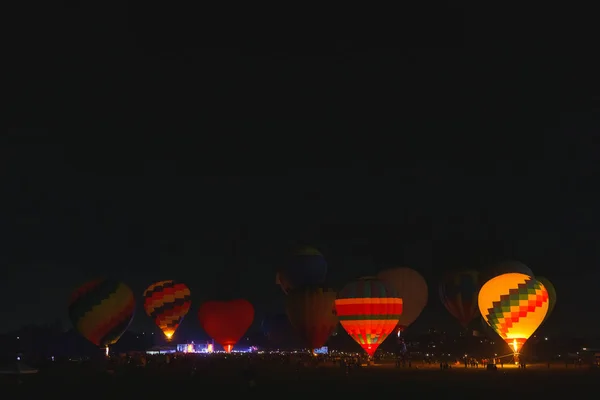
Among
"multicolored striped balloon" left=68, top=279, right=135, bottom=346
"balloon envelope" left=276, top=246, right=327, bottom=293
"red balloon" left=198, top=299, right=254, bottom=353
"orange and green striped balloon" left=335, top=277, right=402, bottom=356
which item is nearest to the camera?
"orange and green striped balloon" left=335, top=277, right=402, bottom=356

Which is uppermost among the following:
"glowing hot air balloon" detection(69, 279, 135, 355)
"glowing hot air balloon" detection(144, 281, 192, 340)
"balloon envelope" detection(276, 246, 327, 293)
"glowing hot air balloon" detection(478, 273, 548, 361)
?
"balloon envelope" detection(276, 246, 327, 293)

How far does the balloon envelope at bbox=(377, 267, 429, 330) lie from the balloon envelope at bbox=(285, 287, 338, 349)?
7991mm

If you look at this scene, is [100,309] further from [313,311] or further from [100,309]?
[313,311]

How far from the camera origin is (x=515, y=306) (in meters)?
52.8

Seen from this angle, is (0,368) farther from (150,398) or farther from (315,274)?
(315,274)

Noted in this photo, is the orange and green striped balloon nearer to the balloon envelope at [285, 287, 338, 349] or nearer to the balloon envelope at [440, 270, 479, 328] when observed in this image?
the balloon envelope at [285, 287, 338, 349]

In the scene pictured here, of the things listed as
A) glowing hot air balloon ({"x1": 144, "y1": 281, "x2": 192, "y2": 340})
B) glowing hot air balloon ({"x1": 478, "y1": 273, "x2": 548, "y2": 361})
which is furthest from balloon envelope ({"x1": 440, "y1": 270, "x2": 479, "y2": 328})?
glowing hot air balloon ({"x1": 144, "y1": 281, "x2": 192, "y2": 340})

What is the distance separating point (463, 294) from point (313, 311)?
12306 millimetres

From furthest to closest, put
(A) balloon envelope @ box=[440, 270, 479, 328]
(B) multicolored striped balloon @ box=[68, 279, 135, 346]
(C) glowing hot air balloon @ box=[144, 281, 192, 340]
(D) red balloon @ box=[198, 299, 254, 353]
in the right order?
1. (C) glowing hot air balloon @ box=[144, 281, 192, 340]
2. (D) red balloon @ box=[198, 299, 254, 353]
3. (A) balloon envelope @ box=[440, 270, 479, 328]
4. (B) multicolored striped balloon @ box=[68, 279, 135, 346]

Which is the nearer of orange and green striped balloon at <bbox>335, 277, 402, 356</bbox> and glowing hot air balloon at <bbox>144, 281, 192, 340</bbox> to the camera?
orange and green striped balloon at <bbox>335, 277, 402, 356</bbox>

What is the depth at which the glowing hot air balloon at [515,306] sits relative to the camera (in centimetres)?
5284

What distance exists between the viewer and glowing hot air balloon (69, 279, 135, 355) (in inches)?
2470

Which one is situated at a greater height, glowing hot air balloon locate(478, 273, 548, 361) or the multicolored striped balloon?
the multicolored striped balloon

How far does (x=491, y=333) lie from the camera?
62688 millimetres
